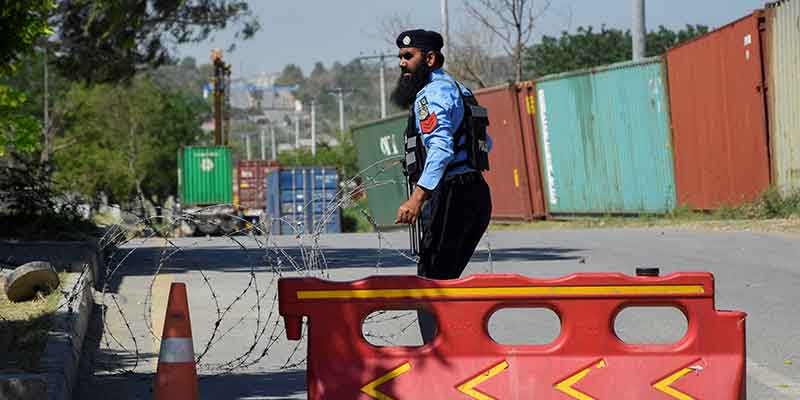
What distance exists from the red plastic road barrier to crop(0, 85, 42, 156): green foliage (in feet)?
55.2

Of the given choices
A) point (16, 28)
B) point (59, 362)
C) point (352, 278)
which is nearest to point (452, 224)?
point (59, 362)

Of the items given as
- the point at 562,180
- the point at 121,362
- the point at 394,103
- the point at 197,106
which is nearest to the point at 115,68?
the point at 562,180

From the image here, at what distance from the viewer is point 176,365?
5.71 meters

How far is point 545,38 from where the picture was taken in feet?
246

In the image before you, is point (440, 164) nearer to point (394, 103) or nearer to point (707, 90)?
point (394, 103)

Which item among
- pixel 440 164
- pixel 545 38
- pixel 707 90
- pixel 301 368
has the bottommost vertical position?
pixel 301 368

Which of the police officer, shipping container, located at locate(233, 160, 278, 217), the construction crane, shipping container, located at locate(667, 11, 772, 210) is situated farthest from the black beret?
the construction crane

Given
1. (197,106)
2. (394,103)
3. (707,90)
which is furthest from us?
→ (197,106)

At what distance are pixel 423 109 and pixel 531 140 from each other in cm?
2236

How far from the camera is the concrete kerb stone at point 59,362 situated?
225 inches

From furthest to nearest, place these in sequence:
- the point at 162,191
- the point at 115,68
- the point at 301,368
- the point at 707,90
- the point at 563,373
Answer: the point at 162,191 → the point at 115,68 → the point at 707,90 → the point at 301,368 → the point at 563,373

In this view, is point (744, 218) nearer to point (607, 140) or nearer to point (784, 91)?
point (784, 91)

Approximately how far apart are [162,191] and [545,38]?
32260 millimetres

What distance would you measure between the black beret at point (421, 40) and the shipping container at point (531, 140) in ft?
72.1
